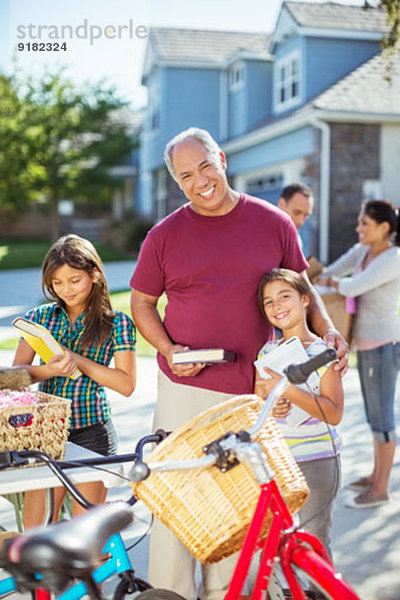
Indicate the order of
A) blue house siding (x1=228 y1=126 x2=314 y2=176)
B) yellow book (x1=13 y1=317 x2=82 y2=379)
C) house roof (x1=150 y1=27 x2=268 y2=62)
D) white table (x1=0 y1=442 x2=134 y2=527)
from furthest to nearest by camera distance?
house roof (x1=150 y1=27 x2=268 y2=62) < blue house siding (x1=228 y1=126 x2=314 y2=176) < yellow book (x1=13 y1=317 x2=82 y2=379) < white table (x1=0 y1=442 x2=134 y2=527)

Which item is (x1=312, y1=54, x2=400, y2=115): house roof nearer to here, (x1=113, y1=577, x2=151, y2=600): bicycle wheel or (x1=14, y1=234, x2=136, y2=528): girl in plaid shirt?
(x1=14, y1=234, x2=136, y2=528): girl in plaid shirt

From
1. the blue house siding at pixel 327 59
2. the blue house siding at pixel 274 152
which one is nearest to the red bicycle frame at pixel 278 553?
the blue house siding at pixel 274 152

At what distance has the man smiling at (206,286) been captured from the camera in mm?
3486

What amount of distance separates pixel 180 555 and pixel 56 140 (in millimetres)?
31143

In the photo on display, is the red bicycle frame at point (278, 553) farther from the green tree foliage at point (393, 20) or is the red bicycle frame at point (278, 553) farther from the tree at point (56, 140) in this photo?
the tree at point (56, 140)

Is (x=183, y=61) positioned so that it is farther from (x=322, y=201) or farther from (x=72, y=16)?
(x=72, y=16)

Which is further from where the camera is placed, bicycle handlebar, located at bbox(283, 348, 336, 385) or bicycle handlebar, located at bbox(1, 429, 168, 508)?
bicycle handlebar, located at bbox(1, 429, 168, 508)

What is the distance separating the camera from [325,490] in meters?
3.32

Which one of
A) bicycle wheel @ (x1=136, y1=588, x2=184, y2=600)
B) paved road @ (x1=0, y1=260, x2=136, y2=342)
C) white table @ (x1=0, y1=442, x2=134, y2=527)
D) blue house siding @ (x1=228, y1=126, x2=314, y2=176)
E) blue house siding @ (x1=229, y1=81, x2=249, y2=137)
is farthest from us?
blue house siding @ (x1=229, y1=81, x2=249, y2=137)

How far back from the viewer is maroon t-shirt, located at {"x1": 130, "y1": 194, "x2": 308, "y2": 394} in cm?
349

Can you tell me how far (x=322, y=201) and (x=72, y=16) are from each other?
11.1 metres

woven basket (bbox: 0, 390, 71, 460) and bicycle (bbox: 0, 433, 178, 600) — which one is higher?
bicycle (bbox: 0, 433, 178, 600)

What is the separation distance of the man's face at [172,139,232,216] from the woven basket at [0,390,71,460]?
1.03m

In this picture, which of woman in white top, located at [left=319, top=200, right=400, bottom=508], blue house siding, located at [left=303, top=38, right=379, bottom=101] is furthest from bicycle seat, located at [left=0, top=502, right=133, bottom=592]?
blue house siding, located at [left=303, top=38, right=379, bottom=101]
